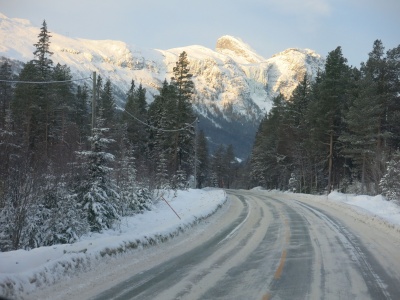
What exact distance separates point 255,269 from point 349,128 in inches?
1082

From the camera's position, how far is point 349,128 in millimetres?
33688

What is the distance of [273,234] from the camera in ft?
48.0

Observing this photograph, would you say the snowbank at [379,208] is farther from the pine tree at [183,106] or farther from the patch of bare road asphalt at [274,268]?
the pine tree at [183,106]

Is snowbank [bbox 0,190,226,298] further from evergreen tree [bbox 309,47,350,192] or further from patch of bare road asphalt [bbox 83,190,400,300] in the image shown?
evergreen tree [bbox 309,47,350,192]

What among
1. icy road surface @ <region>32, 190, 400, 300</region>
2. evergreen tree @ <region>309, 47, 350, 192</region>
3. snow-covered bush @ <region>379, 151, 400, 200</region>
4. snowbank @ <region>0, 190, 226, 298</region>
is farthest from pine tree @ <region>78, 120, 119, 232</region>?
evergreen tree @ <region>309, 47, 350, 192</region>

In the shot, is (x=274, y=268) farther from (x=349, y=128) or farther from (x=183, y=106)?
(x=183, y=106)

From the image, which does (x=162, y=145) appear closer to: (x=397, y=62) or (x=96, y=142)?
(x=397, y=62)

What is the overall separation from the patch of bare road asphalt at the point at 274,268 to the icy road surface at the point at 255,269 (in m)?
0.02

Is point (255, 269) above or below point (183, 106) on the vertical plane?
below

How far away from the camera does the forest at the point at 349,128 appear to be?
31203 mm

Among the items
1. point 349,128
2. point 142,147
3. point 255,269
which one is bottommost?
point 255,269

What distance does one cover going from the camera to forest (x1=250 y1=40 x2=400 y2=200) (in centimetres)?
3120

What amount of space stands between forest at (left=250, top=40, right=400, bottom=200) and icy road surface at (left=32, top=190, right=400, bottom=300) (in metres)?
14.0

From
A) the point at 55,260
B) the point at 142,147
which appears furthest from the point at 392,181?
the point at 142,147
